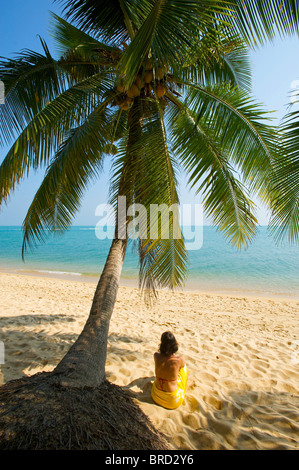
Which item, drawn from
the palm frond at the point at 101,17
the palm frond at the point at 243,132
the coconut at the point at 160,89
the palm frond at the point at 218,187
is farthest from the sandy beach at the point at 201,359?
the palm frond at the point at 101,17

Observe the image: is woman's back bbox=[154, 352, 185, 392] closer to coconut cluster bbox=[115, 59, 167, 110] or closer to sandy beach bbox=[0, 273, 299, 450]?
sandy beach bbox=[0, 273, 299, 450]

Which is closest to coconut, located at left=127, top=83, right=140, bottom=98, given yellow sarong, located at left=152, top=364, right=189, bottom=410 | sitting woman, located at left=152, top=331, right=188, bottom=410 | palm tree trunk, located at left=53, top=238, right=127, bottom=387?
palm tree trunk, located at left=53, top=238, right=127, bottom=387

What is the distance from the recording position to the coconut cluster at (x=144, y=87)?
138 inches

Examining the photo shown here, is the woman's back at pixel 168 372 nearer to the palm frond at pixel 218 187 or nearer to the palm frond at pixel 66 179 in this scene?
the palm frond at pixel 218 187

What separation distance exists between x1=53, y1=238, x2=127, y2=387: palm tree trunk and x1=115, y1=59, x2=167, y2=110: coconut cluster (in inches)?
79.6

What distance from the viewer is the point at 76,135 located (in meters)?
3.75

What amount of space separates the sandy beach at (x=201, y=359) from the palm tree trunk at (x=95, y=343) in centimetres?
94

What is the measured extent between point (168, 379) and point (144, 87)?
3.79 meters

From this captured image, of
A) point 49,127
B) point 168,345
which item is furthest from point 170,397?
point 49,127

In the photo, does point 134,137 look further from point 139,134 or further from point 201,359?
point 201,359

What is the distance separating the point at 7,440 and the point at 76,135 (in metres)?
3.36

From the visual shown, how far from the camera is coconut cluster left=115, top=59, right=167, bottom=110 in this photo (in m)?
3.52
